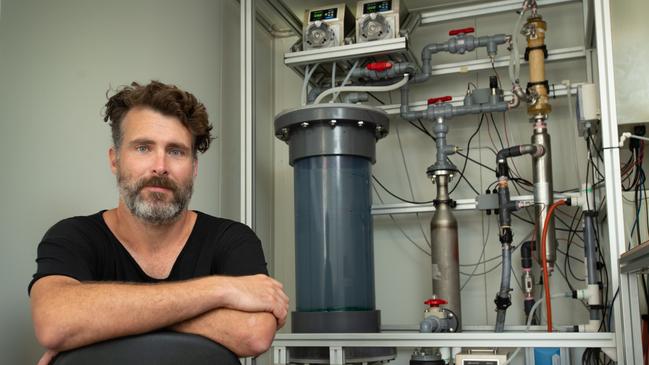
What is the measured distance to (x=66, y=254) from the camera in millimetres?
1489

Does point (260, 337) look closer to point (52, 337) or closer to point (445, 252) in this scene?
point (52, 337)

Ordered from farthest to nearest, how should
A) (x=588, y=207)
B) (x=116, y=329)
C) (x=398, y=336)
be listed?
(x=588, y=207) → (x=398, y=336) → (x=116, y=329)

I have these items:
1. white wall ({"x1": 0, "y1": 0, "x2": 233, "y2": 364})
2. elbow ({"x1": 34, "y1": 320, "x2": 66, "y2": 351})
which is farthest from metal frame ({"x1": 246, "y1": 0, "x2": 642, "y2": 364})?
elbow ({"x1": 34, "y1": 320, "x2": 66, "y2": 351})

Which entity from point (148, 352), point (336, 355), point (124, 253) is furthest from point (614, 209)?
point (148, 352)

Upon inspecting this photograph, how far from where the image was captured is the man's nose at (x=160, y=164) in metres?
1.66

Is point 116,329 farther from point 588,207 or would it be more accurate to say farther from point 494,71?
point 494,71

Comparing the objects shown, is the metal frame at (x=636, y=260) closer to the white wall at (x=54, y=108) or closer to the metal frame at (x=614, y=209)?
the metal frame at (x=614, y=209)

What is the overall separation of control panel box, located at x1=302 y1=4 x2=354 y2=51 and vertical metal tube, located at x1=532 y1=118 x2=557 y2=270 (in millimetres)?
939

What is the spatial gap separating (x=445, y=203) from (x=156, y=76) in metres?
1.29

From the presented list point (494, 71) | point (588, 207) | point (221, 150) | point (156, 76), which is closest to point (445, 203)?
point (588, 207)

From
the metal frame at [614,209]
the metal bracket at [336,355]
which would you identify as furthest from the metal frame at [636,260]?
the metal bracket at [336,355]

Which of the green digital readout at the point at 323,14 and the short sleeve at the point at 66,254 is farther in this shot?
the green digital readout at the point at 323,14

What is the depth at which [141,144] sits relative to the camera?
5.56ft

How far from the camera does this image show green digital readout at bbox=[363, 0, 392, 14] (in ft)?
9.03
